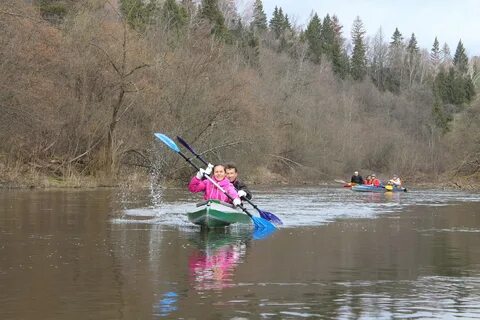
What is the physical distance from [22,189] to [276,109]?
3688 cm

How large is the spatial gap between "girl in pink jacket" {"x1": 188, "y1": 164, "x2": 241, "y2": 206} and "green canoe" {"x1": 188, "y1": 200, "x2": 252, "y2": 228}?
0.44 m

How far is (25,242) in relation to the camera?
1327cm

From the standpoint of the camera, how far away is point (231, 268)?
10727mm

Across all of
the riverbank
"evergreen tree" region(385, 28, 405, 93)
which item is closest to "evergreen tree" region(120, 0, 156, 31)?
the riverbank

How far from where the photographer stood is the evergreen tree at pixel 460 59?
137375 millimetres

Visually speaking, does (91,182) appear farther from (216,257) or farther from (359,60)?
(359,60)

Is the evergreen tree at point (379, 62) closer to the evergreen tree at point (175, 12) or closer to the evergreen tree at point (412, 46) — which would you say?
the evergreen tree at point (412, 46)

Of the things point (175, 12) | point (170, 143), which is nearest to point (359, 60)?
point (175, 12)

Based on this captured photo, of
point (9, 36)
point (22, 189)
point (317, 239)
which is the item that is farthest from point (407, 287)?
point (9, 36)

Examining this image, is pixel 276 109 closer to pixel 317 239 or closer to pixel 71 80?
pixel 71 80

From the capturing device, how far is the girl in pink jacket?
17.0 m

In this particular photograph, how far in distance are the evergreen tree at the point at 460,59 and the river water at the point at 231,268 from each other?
12366 centimetres

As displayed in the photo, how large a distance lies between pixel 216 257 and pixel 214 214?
426 centimetres

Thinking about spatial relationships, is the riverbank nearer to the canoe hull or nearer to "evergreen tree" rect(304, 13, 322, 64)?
the canoe hull
